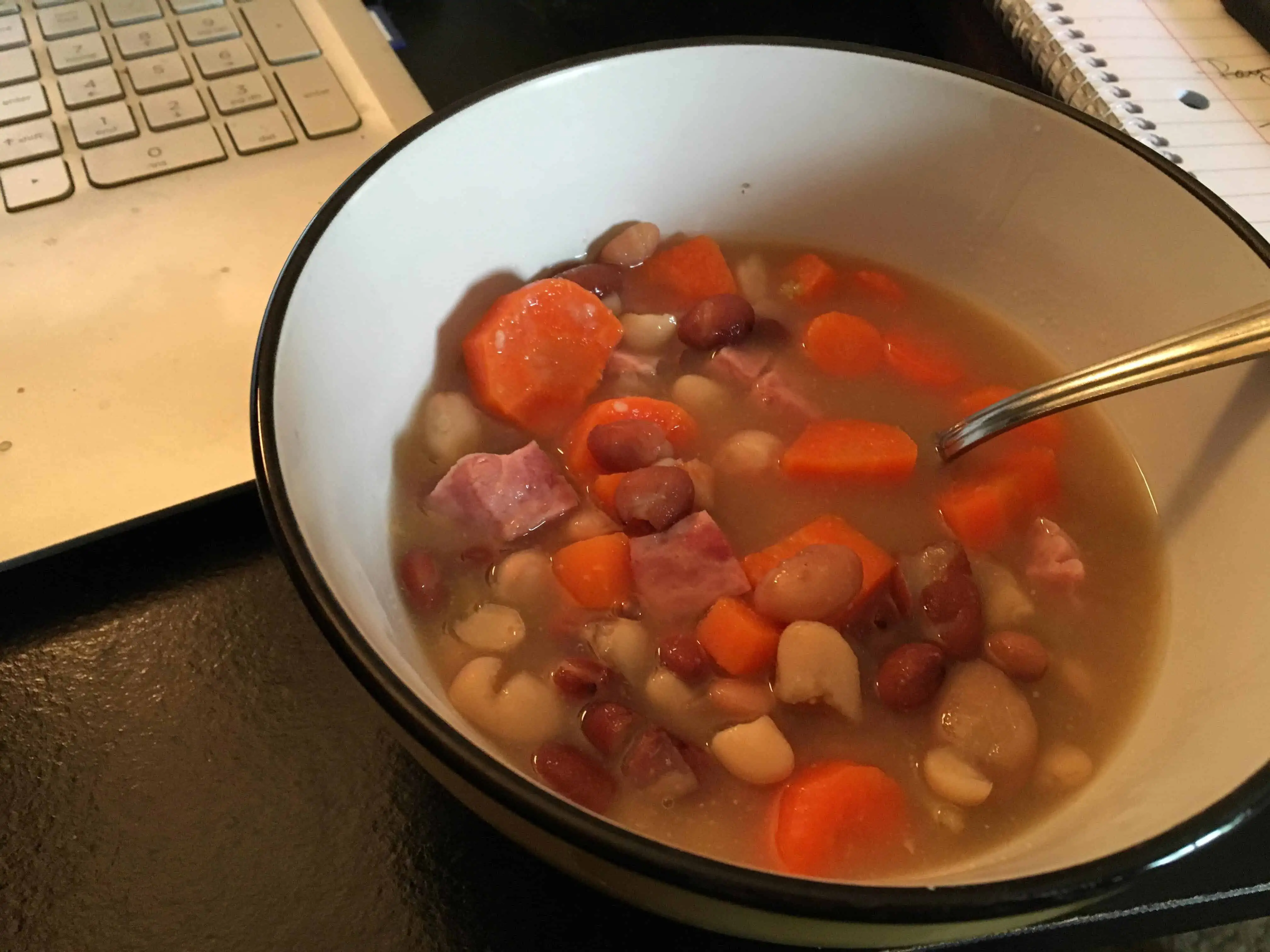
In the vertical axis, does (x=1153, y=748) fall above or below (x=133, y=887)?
above

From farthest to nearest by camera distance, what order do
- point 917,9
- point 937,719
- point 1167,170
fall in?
point 917,9 < point 1167,170 < point 937,719

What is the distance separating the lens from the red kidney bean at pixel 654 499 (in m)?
0.85

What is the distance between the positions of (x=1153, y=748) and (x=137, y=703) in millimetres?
767

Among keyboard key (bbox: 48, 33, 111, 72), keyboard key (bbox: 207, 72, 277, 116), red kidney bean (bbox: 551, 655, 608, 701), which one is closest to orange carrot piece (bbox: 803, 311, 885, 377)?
red kidney bean (bbox: 551, 655, 608, 701)

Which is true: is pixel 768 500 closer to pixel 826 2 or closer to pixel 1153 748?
pixel 1153 748

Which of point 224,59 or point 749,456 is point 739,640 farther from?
point 224,59

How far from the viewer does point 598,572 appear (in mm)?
848

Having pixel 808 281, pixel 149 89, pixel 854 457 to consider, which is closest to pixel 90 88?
pixel 149 89

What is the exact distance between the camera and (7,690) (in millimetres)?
779

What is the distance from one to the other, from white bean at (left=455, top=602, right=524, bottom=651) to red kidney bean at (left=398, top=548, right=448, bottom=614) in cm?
A: 3

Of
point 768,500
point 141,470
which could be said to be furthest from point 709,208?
point 141,470

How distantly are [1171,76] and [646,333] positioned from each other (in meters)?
0.78

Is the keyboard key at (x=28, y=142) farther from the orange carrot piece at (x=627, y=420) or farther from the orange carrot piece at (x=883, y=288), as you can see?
the orange carrot piece at (x=883, y=288)

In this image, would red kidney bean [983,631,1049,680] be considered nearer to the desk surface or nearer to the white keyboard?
the desk surface
